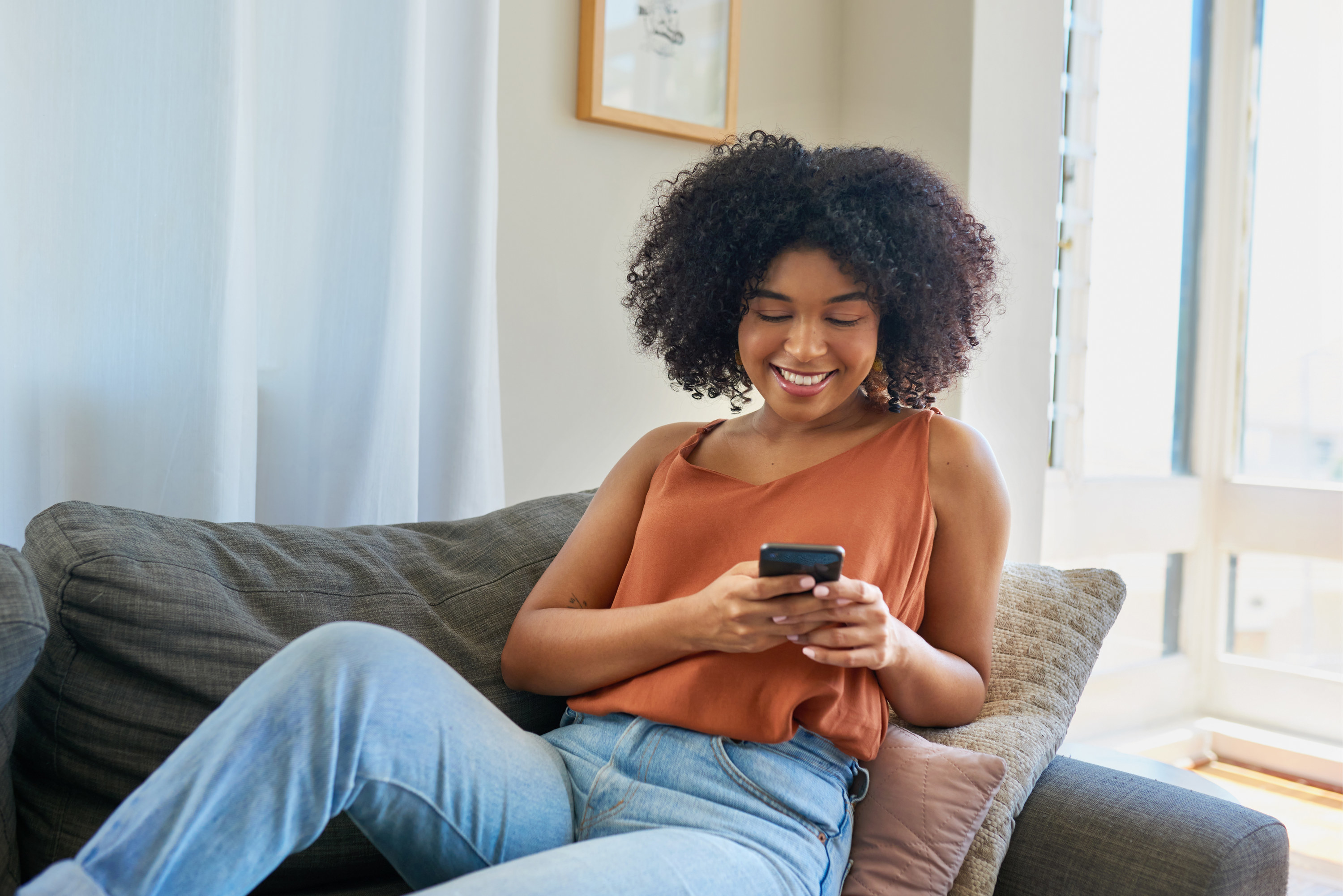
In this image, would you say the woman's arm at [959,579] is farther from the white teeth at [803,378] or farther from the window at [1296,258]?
the window at [1296,258]

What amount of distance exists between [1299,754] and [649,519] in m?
2.59

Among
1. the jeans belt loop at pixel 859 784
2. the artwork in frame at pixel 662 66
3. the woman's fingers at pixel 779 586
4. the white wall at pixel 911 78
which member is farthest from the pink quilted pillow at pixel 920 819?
the white wall at pixel 911 78

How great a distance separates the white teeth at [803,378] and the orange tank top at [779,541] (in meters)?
0.10

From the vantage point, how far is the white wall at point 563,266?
199cm

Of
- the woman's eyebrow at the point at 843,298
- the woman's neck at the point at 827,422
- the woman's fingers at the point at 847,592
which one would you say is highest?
the woman's eyebrow at the point at 843,298

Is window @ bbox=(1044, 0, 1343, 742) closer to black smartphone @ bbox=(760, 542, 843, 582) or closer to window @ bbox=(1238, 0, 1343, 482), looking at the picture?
window @ bbox=(1238, 0, 1343, 482)

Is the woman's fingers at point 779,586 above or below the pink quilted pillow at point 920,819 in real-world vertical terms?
above

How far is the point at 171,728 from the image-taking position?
1105 mm

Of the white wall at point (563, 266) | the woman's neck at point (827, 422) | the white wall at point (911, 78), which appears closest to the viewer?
the woman's neck at point (827, 422)

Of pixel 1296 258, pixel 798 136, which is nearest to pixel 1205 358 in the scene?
pixel 1296 258

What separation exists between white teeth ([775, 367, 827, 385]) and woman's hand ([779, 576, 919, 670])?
0.30 metres

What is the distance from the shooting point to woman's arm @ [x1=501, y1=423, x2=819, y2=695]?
1.07 metres

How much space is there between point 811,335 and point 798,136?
1347mm

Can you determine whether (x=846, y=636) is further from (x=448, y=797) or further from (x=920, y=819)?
(x=448, y=797)
